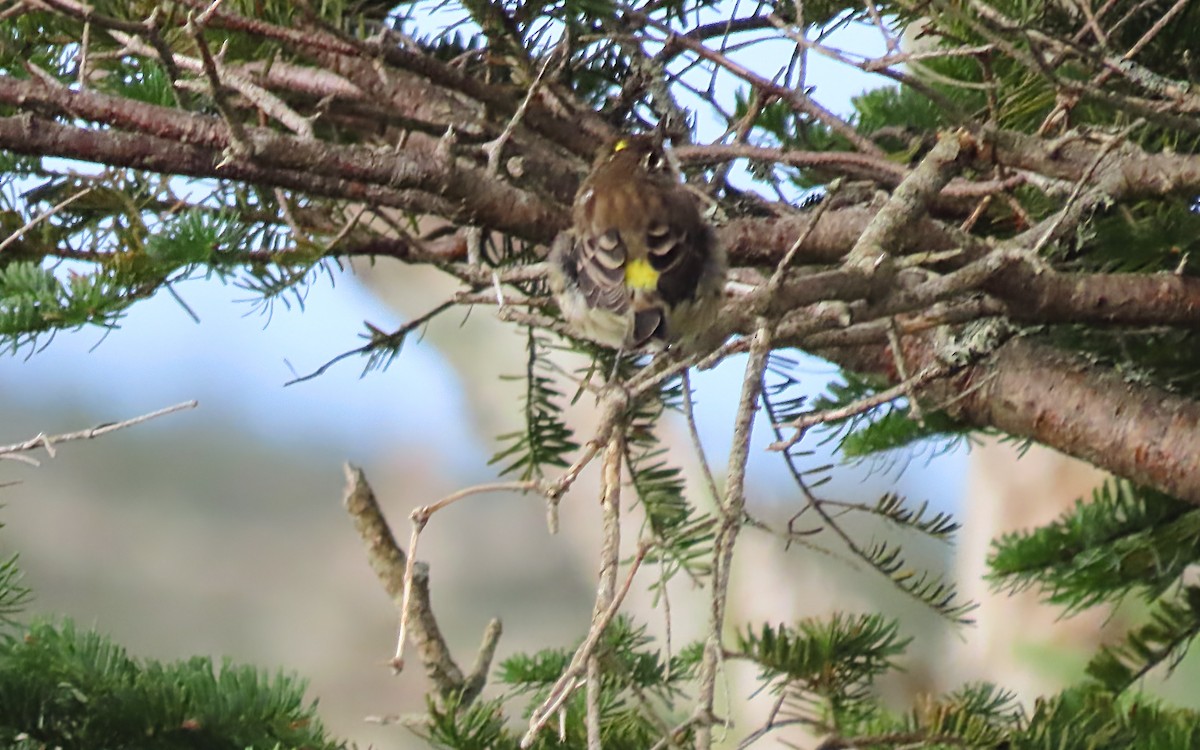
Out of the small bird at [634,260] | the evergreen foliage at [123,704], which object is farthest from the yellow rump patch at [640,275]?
the evergreen foliage at [123,704]

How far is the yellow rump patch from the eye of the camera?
40.4 inches

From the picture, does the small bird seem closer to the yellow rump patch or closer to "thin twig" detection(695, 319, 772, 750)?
the yellow rump patch

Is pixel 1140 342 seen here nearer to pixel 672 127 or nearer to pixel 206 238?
pixel 672 127

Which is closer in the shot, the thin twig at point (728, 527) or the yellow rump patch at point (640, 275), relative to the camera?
the thin twig at point (728, 527)

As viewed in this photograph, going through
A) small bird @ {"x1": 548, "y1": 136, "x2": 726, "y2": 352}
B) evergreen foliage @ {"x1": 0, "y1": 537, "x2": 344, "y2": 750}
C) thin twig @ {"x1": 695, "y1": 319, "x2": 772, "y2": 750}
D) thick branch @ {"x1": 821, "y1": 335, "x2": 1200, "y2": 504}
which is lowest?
thin twig @ {"x1": 695, "y1": 319, "x2": 772, "y2": 750}

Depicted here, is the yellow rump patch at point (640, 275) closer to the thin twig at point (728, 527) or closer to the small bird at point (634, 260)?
the small bird at point (634, 260)

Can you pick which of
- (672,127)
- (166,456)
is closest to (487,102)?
(672,127)

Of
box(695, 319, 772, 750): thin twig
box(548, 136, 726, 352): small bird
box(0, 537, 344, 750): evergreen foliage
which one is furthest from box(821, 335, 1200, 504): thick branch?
box(0, 537, 344, 750): evergreen foliage

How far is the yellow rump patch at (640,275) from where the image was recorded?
1026 mm

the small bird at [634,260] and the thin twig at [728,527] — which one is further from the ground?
the small bird at [634,260]

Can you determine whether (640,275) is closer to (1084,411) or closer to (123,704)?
(1084,411)

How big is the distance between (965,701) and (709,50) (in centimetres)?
61

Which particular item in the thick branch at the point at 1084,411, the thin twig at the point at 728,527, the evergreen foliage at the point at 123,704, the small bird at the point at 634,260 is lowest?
the thin twig at the point at 728,527

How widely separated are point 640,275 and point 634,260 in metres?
0.02
